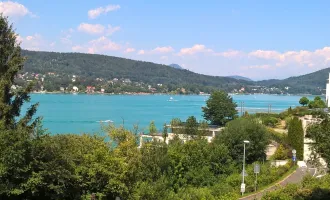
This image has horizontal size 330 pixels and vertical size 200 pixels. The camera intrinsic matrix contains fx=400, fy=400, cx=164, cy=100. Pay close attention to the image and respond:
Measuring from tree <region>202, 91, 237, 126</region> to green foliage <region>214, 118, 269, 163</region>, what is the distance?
1798cm

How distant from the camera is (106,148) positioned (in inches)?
571

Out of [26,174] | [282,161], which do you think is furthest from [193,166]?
[26,174]

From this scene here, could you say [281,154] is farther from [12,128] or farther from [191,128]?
[12,128]

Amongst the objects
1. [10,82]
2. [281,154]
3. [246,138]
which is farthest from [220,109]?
[10,82]

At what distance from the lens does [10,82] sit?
11852 mm

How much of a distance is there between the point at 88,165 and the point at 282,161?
14.9 m

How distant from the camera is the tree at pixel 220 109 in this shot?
4309 centimetres

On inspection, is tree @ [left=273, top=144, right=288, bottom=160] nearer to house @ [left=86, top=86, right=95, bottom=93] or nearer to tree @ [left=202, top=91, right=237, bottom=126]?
tree @ [left=202, top=91, right=237, bottom=126]

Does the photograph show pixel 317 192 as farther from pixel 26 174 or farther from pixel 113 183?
pixel 26 174

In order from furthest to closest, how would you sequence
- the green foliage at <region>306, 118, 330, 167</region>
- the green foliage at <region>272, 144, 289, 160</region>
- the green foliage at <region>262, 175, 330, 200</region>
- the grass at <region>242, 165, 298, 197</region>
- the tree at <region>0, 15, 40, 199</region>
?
1. the green foliage at <region>272, 144, 289, 160</region>
2. the grass at <region>242, 165, 298, 197</region>
3. the green foliage at <region>262, 175, 330, 200</region>
4. the tree at <region>0, 15, 40, 199</region>
5. the green foliage at <region>306, 118, 330, 167</region>

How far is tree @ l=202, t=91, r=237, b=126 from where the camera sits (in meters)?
43.1

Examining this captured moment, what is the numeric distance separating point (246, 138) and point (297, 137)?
3.98 metres

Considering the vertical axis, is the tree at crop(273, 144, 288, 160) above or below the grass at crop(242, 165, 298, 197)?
above

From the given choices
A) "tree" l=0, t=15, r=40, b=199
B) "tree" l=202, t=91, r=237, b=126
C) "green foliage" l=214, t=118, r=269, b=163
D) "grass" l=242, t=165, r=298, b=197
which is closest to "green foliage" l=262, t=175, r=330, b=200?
"grass" l=242, t=165, r=298, b=197
